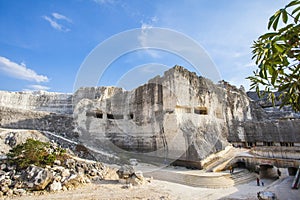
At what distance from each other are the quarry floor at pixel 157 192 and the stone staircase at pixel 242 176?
Result: 1.08 metres

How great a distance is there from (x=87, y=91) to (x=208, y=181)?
79.6 ft

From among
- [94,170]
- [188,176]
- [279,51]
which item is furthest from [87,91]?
[279,51]

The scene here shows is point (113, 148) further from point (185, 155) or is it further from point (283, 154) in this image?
point (283, 154)

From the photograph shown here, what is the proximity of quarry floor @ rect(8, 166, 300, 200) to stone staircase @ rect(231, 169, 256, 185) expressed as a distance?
3.56 feet

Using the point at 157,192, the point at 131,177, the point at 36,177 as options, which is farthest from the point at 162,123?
the point at 36,177

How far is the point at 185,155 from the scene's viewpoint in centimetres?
1462

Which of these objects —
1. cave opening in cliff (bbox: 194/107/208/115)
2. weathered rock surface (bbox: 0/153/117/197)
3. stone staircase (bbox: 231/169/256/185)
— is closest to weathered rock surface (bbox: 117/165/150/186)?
weathered rock surface (bbox: 0/153/117/197)

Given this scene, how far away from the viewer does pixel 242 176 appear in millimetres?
12227

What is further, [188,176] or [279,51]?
[188,176]

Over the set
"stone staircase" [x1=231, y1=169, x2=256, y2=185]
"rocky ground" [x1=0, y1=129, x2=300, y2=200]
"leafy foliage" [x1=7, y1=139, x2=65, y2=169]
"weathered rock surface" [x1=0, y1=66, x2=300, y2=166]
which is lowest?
"stone staircase" [x1=231, y1=169, x2=256, y2=185]

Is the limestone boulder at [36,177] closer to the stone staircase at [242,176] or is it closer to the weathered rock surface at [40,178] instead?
the weathered rock surface at [40,178]

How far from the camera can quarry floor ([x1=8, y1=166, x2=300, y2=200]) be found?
7.95 metres

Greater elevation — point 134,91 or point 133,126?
point 134,91

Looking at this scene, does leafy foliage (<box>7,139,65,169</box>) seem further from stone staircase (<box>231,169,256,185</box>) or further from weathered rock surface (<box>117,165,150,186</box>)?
stone staircase (<box>231,169,256,185</box>)
